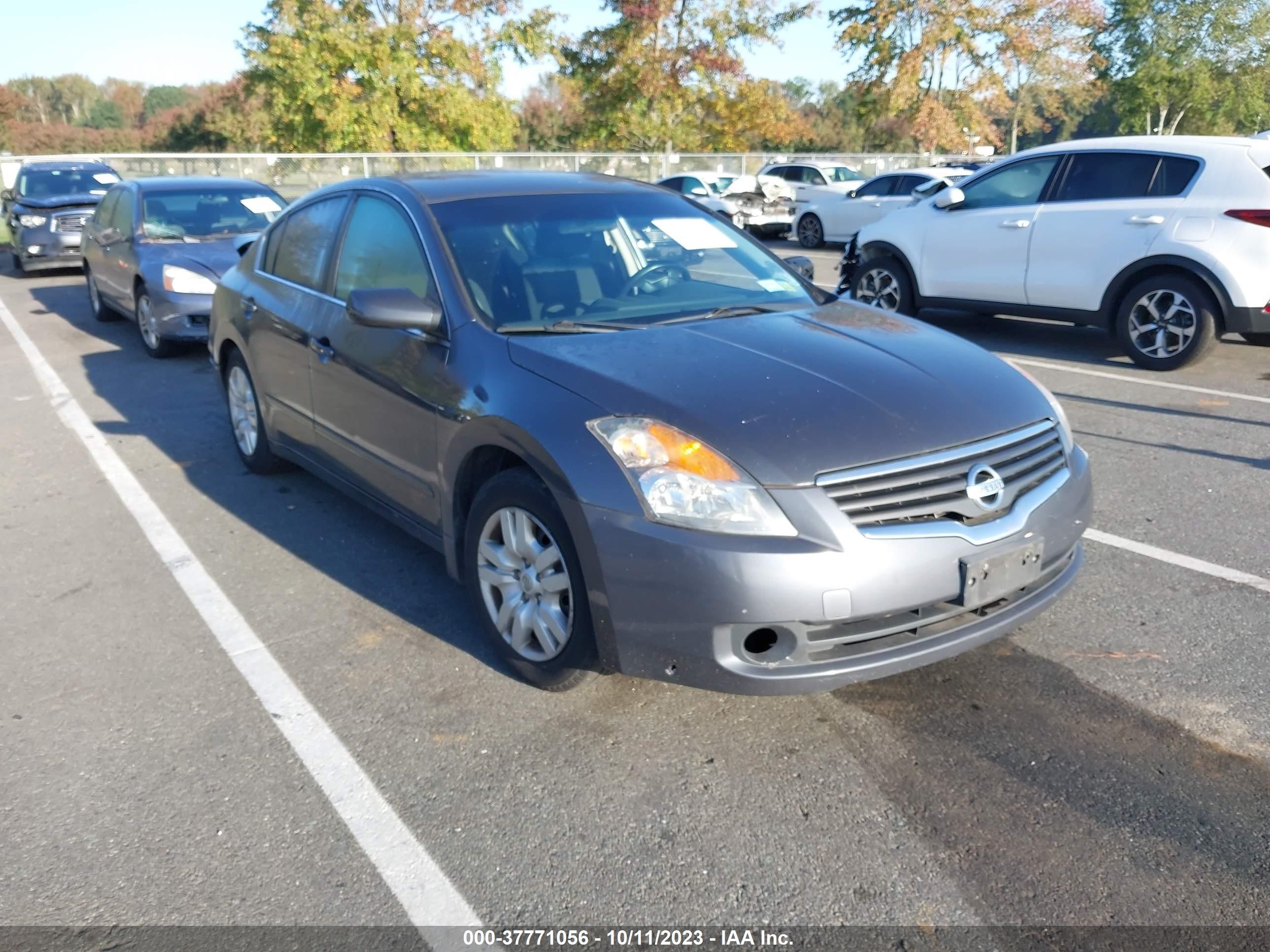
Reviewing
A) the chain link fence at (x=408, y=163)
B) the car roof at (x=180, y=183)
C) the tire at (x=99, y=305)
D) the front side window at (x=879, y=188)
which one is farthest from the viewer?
the chain link fence at (x=408, y=163)

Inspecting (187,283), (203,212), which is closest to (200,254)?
(187,283)

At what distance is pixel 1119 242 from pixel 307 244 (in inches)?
243

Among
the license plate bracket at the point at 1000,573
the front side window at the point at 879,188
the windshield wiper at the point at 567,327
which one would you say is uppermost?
the front side window at the point at 879,188

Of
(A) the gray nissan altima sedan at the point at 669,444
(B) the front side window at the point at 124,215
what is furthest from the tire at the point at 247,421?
(B) the front side window at the point at 124,215

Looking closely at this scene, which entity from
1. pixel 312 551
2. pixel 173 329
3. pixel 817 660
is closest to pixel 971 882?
pixel 817 660

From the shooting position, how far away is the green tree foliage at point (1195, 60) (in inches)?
1570

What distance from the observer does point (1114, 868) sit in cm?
269

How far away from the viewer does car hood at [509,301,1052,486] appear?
310cm

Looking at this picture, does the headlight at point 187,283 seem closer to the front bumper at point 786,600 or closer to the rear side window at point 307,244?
the rear side window at point 307,244

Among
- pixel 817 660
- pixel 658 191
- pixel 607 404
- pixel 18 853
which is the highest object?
pixel 658 191

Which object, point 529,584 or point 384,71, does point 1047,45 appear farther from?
point 529,584

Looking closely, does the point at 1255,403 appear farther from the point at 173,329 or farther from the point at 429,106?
the point at 429,106

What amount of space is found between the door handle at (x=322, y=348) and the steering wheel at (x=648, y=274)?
1.32m

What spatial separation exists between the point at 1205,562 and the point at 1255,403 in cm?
336
